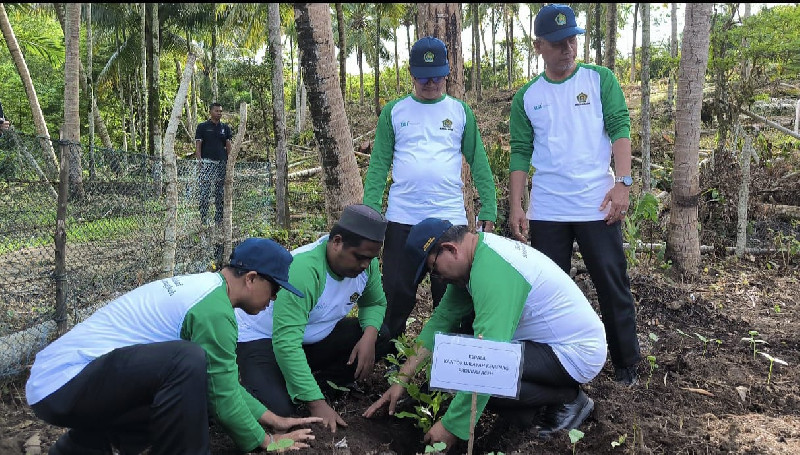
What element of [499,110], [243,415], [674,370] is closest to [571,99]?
[674,370]

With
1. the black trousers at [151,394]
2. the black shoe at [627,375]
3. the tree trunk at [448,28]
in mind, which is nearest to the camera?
the black trousers at [151,394]

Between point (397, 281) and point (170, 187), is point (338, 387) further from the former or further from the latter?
point (170, 187)

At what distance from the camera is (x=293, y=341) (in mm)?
2812

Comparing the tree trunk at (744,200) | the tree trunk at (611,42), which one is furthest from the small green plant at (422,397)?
the tree trunk at (611,42)

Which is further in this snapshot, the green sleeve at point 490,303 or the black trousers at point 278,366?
the black trousers at point 278,366

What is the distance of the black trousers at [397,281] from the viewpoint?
3.47m

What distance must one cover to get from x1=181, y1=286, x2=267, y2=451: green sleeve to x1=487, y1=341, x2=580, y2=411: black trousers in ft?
3.61

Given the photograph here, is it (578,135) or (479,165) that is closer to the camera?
(578,135)

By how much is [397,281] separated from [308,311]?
70 centimetres

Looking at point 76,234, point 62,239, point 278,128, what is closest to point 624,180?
point 62,239

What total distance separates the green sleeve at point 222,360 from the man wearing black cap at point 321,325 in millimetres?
414

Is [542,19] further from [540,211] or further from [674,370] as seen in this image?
[674,370]

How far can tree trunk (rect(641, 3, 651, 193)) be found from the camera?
8188 mm

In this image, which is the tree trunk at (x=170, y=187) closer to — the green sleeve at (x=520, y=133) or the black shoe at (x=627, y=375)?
the green sleeve at (x=520, y=133)
